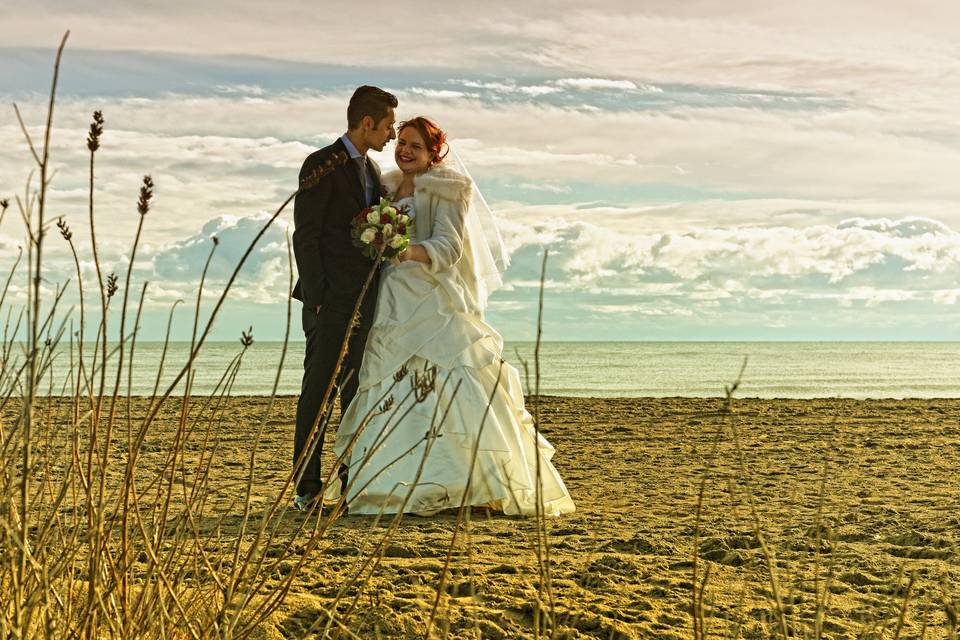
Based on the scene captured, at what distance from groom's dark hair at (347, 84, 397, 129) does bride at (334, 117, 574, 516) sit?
148mm

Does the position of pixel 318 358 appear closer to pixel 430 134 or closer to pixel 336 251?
pixel 336 251

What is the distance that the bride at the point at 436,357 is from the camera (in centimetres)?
529

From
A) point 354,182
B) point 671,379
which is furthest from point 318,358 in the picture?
→ point 671,379

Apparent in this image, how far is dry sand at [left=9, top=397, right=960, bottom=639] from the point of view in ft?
11.2

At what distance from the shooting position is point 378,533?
16.2 ft

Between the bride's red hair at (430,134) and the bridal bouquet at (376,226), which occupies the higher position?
the bride's red hair at (430,134)

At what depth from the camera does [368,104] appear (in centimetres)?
546

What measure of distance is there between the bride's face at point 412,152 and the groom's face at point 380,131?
Result: 72mm

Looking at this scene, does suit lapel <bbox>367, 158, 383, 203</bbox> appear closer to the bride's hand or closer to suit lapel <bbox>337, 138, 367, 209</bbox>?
suit lapel <bbox>337, 138, 367, 209</bbox>

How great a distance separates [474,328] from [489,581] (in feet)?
6.13

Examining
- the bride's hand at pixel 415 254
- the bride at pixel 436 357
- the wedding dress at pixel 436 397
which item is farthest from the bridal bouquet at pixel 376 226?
the wedding dress at pixel 436 397

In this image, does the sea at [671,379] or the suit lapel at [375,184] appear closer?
the suit lapel at [375,184]

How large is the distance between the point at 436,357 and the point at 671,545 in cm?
155

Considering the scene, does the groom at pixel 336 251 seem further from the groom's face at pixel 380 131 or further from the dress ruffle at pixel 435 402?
the dress ruffle at pixel 435 402
